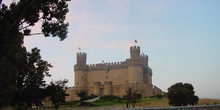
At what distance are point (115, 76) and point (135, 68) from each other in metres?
5.36

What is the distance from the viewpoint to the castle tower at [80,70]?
59406mm

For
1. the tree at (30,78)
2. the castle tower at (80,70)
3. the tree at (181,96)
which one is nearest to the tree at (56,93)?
the tree at (30,78)

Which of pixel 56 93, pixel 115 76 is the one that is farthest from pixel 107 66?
pixel 56 93

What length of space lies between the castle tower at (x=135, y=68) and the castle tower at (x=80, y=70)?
32.8 ft

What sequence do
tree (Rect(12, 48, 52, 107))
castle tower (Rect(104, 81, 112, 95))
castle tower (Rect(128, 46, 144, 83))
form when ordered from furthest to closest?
castle tower (Rect(128, 46, 144, 83))
castle tower (Rect(104, 81, 112, 95))
tree (Rect(12, 48, 52, 107))

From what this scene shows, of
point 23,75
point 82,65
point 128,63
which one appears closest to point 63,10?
point 23,75

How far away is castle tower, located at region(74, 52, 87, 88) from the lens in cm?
5941

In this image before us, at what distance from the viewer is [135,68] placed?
5412 cm

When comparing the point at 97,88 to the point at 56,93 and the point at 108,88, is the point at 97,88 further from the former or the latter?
the point at 56,93

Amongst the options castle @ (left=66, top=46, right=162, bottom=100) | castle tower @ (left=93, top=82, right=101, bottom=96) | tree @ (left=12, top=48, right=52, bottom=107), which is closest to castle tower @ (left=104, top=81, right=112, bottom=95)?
castle @ (left=66, top=46, right=162, bottom=100)

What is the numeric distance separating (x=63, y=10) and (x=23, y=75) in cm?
1642

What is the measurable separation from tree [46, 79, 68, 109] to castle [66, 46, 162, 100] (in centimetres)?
2242

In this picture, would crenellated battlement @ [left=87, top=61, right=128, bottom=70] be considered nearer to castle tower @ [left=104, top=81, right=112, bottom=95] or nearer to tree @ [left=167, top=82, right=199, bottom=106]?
castle tower @ [left=104, top=81, right=112, bottom=95]

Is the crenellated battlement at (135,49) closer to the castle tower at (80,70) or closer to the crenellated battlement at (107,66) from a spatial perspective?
the crenellated battlement at (107,66)
